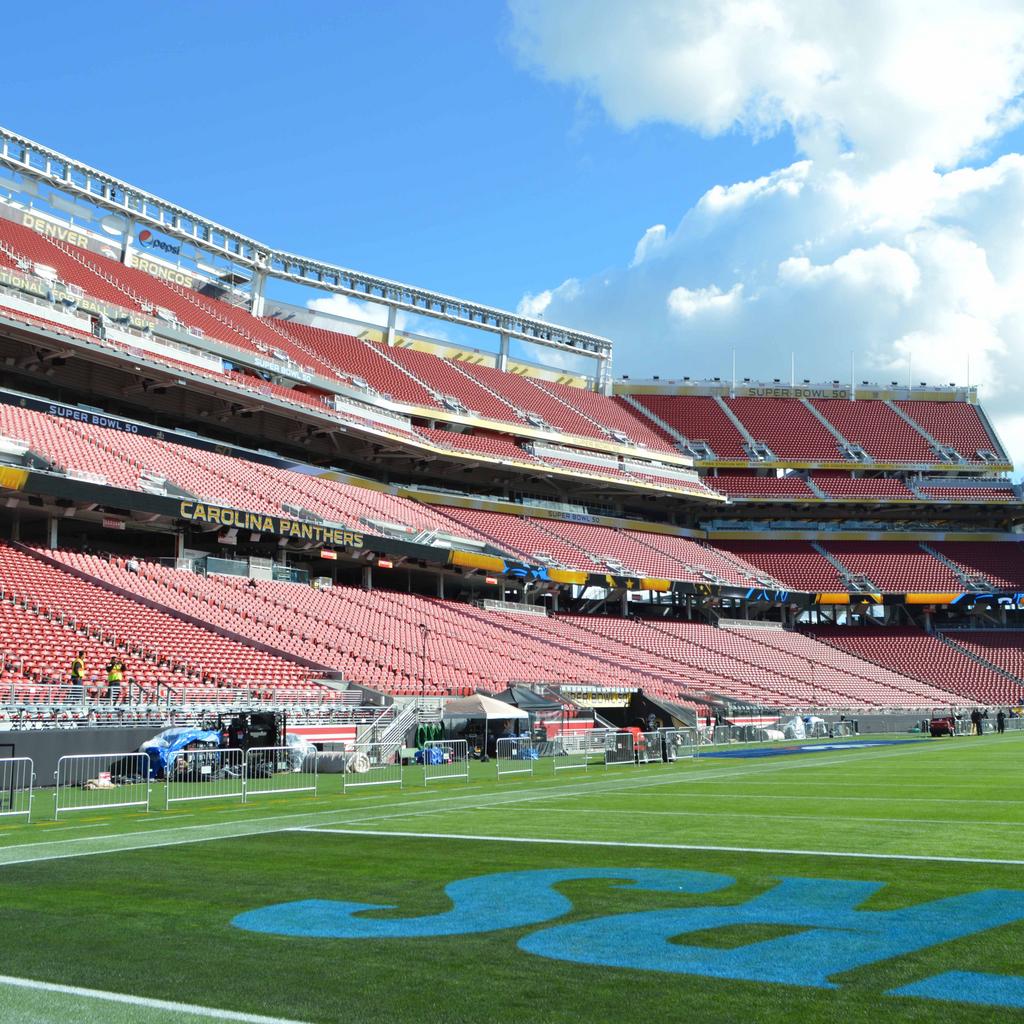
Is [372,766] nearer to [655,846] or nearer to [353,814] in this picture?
[353,814]

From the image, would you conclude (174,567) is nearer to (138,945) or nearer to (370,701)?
(370,701)

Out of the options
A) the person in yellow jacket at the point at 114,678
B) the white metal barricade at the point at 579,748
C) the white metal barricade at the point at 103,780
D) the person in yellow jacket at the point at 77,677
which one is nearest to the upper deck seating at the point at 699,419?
A: the white metal barricade at the point at 579,748

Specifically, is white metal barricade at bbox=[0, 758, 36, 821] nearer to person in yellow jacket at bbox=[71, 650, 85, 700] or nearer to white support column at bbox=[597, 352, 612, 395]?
person in yellow jacket at bbox=[71, 650, 85, 700]

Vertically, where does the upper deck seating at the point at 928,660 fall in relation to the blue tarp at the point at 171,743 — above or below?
above

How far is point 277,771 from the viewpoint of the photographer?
23453 millimetres

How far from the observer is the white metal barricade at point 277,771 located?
20.1 m

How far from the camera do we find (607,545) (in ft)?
206

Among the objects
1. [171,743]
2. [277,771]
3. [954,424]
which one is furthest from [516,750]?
[954,424]

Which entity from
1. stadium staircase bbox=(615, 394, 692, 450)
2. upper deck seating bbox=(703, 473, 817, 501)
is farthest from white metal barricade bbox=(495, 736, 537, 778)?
stadium staircase bbox=(615, 394, 692, 450)

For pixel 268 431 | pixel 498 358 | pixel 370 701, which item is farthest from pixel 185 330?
pixel 498 358

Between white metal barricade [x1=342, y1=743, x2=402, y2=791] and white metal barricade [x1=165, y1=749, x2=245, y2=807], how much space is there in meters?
2.07

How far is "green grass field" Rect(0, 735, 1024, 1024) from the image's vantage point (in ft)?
18.8

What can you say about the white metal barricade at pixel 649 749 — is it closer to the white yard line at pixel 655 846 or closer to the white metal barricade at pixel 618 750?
the white metal barricade at pixel 618 750

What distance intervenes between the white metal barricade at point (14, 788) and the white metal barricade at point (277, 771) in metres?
3.41
